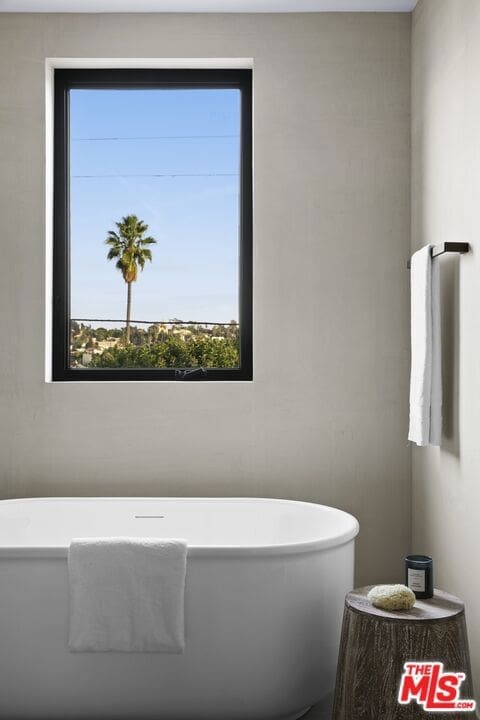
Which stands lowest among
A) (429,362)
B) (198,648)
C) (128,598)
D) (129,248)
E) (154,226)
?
(198,648)

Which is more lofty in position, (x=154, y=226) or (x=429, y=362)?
(x=154, y=226)

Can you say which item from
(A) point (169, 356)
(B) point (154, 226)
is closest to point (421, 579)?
(A) point (169, 356)

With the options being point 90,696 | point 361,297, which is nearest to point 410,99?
point 361,297

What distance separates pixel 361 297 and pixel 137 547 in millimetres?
1536

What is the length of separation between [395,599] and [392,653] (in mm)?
148

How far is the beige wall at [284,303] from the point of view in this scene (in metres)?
3.14

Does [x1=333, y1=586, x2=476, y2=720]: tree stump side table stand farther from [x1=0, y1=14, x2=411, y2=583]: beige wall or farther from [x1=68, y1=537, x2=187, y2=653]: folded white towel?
[x1=0, y1=14, x2=411, y2=583]: beige wall

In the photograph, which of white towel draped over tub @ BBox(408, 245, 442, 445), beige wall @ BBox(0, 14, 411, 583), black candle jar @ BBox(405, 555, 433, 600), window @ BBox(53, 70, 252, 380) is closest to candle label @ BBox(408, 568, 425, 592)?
black candle jar @ BBox(405, 555, 433, 600)

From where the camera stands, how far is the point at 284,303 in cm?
316

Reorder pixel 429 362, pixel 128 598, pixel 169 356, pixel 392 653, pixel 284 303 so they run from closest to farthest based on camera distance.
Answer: pixel 392 653 → pixel 128 598 → pixel 429 362 → pixel 284 303 → pixel 169 356

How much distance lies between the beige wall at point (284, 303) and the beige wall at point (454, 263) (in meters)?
0.19

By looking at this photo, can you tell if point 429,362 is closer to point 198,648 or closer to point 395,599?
point 395,599

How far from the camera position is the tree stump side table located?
1995mm

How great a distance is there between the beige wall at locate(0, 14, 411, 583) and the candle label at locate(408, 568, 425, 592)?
0.95m
